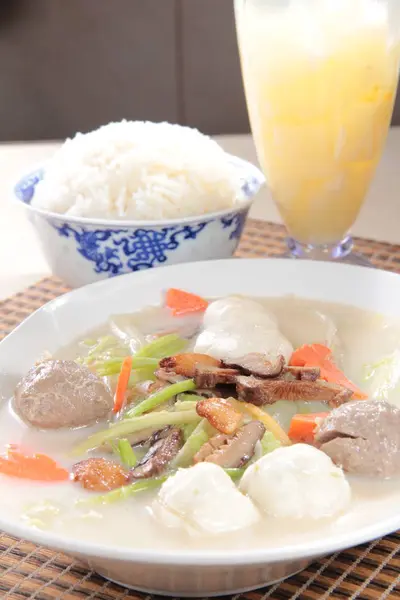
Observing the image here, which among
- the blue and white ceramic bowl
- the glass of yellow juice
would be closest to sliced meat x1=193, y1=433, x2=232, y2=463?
the blue and white ceramic bowl

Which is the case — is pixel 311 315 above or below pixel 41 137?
above

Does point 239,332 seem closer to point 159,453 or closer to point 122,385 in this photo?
point 122,385

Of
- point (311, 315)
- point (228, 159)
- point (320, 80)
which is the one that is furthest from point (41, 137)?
point (311, 315)

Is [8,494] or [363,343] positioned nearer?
[8,494]

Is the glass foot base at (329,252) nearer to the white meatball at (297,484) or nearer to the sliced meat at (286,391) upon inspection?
the sliced meat at (286,391)

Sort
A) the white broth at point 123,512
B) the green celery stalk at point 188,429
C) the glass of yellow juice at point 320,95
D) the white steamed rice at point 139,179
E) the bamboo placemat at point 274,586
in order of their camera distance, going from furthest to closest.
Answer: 1. the white steamed rice at point 139,179
2. the glass of yellow juice at point 320,95
3. the green celery stalk at point 188,429
4. the bamboo placemat at point 274,586
5. the white broth at point 123,512

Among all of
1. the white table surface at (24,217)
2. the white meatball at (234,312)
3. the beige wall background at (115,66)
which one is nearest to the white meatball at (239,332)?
the white meatball at (234,312)

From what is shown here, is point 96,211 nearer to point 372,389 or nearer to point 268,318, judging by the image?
point 268,318
